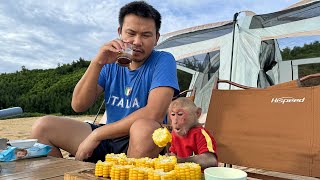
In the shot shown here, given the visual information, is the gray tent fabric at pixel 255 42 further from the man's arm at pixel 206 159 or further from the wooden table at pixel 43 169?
the wooden table at pixel 43 169

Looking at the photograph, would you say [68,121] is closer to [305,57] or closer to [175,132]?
[175,132]

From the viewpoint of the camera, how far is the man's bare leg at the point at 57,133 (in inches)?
87.7

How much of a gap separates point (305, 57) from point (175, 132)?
4.74 m

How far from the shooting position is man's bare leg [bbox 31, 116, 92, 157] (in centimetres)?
223

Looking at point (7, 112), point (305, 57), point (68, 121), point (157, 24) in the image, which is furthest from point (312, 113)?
point (305, 57)

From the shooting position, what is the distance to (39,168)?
162cm

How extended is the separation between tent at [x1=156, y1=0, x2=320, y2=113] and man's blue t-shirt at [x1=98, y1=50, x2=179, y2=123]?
10.5 feet

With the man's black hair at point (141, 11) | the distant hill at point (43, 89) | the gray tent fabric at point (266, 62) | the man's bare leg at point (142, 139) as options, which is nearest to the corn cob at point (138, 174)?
the man's bare leg at point (142, 139)

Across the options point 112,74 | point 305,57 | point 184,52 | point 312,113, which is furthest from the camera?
point 184,52

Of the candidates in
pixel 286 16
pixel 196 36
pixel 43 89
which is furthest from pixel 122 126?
pixel 43 89

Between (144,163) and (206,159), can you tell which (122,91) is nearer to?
(206,159)

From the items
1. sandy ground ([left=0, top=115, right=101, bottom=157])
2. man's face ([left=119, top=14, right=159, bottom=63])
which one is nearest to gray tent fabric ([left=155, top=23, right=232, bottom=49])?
sandy ground ([left=0, top=115, right=101, bottom=157])

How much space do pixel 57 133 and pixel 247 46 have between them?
4.24 metres

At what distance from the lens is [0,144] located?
6.34ft
